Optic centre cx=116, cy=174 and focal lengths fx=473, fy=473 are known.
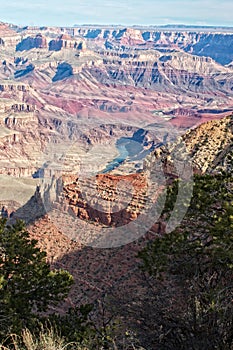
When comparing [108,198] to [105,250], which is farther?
[108,198]

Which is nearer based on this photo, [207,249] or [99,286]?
[207,249]

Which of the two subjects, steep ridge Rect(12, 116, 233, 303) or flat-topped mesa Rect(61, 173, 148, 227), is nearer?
steep ridge Rect(12, 116, 233, 303)

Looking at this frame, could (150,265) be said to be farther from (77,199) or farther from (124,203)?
(77,199)

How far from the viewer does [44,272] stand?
16.0 meters

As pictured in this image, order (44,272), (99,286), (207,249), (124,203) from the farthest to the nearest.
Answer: (124,203) < (99,286) < (44,272) < (207,249)


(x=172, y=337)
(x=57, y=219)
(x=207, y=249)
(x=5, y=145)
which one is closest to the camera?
(x=172, y=337)

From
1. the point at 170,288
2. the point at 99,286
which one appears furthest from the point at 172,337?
the point at 99,286

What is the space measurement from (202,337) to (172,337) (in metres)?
1.30

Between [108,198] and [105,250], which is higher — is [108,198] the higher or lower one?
the higher one

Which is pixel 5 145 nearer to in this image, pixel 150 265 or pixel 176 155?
pixel 176 155

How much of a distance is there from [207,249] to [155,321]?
94.0 inches

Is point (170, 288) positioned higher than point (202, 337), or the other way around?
point (202, 337)

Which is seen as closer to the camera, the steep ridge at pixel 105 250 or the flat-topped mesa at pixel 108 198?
the steep ridge at pixel 105 250

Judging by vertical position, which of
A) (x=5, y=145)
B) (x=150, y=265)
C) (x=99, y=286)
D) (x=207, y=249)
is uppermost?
(x=207, y=249)
